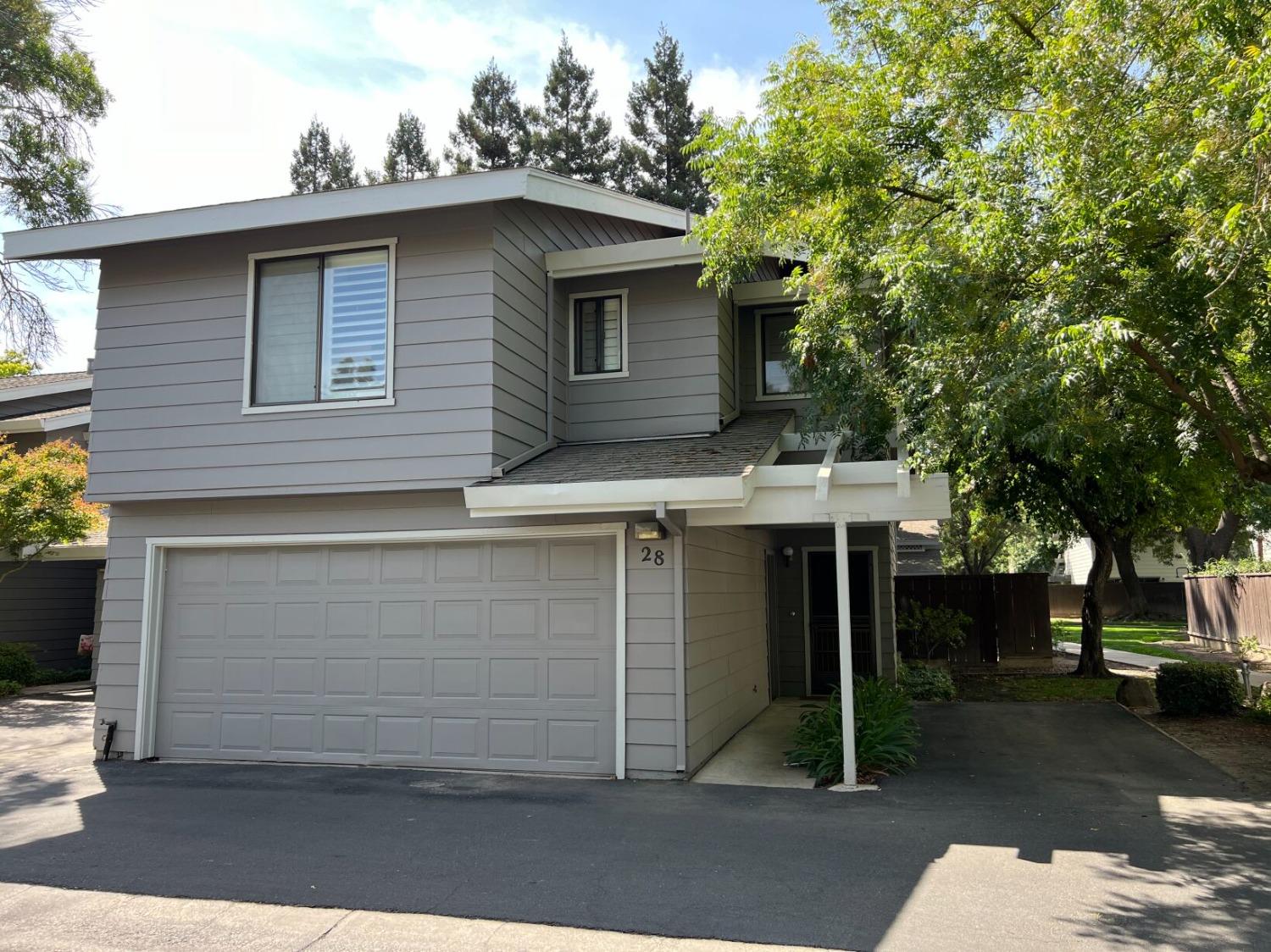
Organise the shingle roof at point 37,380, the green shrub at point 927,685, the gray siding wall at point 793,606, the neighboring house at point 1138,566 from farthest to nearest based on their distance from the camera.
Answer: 1. the neighboring house at point 1138,566
2. the shingle roof at point 37,380
3. the gray siding wall at point 793,606
4. the green shrub at point 927,685

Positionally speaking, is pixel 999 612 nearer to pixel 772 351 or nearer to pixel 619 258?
pixel 772 351

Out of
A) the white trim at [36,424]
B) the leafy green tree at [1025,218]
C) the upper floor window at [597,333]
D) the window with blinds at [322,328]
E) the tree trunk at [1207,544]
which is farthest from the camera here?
the tree trunk at [1207,544]

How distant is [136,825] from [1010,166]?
8.66 metres

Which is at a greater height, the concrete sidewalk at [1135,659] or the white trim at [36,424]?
the white trim at [36,424]

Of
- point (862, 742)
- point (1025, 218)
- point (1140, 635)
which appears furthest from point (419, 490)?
point (1140, 635)

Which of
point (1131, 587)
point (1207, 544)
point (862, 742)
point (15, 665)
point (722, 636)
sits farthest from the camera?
point (1131, 587)

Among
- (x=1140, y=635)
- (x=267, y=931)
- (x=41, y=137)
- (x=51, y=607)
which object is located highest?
(x=41, y=137)

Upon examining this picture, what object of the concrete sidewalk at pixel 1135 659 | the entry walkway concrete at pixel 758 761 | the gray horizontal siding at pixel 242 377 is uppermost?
the gray horizontal siding at pixel 242 377

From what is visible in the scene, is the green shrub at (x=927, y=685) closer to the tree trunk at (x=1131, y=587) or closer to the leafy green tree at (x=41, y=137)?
the tree trunk at (x=1131, y=587)

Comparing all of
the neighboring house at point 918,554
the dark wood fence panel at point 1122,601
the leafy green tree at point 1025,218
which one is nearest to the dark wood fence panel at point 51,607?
the leafy green tree at point 1025,218

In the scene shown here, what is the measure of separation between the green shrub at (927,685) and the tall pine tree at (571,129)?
17.7 metres

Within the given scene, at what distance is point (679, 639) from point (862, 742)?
195cm

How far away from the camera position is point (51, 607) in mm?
16344

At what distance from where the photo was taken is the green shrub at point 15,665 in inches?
571
